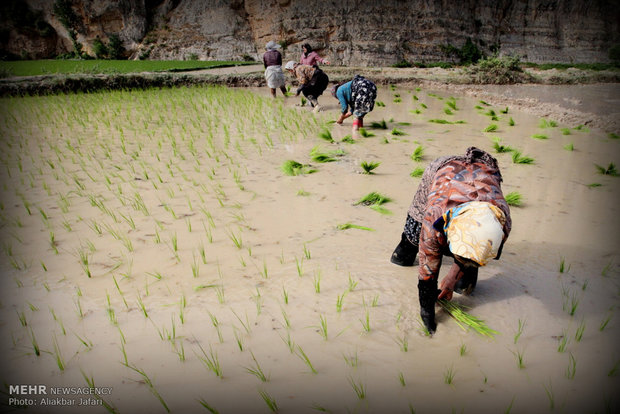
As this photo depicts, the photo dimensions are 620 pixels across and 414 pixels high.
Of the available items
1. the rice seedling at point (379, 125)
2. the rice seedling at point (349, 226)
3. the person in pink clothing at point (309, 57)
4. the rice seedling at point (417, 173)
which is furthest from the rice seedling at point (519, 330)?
the person in pink clothing at point (309, 57)

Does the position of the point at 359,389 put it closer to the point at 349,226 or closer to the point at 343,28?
the point at 349,226

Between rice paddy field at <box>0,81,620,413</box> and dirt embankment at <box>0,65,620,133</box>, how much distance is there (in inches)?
91.8

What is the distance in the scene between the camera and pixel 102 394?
1369mm

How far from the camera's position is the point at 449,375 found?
1.40m

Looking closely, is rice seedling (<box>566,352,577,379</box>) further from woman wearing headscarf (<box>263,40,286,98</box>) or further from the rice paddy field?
woman wearing headscarf (<box>263,40,286,98</box>)

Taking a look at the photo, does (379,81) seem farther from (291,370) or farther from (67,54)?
(67,54)

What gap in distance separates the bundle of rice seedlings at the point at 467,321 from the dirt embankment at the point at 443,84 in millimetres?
4834

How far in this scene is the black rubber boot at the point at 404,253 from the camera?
6.69 ft

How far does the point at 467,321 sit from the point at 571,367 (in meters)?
0.42

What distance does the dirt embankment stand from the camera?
19.2 feet

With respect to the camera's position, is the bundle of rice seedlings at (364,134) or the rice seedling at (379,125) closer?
Result: the bundle of rice seedlings at (364,134)

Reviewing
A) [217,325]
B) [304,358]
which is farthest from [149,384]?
[304,358]

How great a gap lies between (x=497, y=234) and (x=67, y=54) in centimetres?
2340

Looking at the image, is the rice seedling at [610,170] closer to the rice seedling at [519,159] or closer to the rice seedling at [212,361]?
the rice seedling at [519,159]
